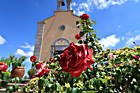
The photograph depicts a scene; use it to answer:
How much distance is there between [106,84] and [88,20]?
0.98 metres

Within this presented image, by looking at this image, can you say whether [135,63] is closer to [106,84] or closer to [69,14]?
[106,84]

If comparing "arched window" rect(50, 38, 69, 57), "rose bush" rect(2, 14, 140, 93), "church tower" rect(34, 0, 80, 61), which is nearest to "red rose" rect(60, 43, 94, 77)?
"rose bush" rect(2, 14, 140, 93)

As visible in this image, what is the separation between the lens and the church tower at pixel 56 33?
1045 cm

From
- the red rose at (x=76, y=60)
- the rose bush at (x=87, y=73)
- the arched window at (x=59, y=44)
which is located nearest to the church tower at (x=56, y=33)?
the arched window at (x=59, y=44)

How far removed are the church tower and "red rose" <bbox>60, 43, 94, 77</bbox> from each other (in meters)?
9.42

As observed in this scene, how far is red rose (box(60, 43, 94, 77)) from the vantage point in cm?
67

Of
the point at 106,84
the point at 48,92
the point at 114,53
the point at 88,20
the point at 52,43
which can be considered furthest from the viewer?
the point at 52,43

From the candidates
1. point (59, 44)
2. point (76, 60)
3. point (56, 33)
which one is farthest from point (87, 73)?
point (56, 33)

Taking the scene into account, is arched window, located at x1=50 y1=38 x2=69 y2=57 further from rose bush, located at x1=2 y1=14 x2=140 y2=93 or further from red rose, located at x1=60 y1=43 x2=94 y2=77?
red rose, located at x1=60 y1=43 x2=94 y2=77

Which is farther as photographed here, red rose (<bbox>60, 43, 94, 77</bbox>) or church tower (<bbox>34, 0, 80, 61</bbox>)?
church tower (<bbox>34, 0, 80, 61</bbox>)

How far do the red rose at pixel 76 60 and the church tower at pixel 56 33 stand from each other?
371 inches

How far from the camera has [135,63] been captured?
4.27ft

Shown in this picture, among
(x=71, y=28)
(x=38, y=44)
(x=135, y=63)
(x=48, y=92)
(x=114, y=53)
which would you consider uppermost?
(x=71, y=28)

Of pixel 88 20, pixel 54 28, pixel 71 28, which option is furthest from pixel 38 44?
pixel 88 20
